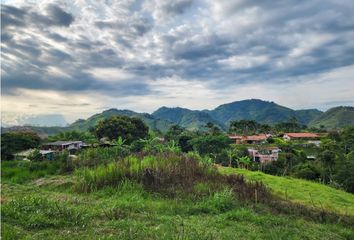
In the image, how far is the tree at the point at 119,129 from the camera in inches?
1863

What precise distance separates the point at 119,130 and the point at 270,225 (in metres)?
42.4

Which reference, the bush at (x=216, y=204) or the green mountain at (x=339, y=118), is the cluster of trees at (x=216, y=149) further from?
the green mountain at (x=339, y=118)

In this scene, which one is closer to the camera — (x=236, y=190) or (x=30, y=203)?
(x=30, y=203)

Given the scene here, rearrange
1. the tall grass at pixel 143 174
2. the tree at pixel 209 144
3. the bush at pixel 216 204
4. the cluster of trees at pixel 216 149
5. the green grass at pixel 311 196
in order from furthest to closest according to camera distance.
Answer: the tree at pixel 209 144 → the cluster of trees at pixel 216 149 → the green grass at pixel 311 196 → the tall grass at pixel 143 174 → the bush at pixel 216 204

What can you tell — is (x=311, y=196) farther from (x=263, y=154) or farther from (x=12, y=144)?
(x=263, y=154)

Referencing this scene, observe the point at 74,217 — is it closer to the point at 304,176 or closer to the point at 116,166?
the point at 116,166

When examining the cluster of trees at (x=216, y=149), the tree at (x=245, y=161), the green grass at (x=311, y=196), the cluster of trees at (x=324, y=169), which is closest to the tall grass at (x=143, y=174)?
the green grass at (x=311, y=196)

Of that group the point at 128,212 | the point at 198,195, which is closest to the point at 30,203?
the point at 128,212

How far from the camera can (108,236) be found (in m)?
4.68

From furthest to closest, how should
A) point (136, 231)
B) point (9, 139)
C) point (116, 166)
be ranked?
point (9, 139) < point (116, 166) < point (136, 231)

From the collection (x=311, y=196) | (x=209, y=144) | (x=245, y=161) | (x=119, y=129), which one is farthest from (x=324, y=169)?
(x=119, y=129)

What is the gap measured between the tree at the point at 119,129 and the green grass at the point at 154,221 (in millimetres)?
38499

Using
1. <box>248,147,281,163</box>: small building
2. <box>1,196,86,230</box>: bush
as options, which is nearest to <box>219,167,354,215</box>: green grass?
<box>1,196,86,230</box>: bush

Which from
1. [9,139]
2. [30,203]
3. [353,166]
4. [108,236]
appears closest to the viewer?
[108,236]
